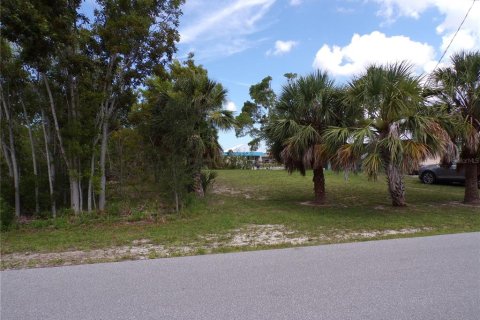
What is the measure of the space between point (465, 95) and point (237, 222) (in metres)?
8.65

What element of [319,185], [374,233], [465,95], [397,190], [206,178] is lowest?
[374,233]

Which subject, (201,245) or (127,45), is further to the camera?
(127,45)

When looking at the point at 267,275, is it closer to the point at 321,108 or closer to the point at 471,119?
the point at 321,108

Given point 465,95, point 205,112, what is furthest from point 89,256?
point 465,95

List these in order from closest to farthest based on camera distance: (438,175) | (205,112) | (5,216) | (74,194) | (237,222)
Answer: (5,216), (237,222), (74,194), (205,112), (438,175)

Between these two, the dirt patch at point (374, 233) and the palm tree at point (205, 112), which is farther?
the palm tree at point (205, 112)

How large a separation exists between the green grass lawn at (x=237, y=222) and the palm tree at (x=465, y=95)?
6.82 ft

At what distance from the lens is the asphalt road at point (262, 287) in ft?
12.5

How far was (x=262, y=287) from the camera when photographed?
179 inches

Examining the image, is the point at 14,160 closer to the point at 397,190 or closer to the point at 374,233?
the point at 374,233

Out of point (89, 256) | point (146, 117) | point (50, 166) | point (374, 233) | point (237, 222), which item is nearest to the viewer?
point (89, 256)

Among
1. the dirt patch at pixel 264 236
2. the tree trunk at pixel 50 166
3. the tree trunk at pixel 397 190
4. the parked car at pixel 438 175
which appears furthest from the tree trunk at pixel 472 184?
the tree trunk at pixel 50 166

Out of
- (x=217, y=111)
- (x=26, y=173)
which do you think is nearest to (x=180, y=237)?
(x=26, y=173)

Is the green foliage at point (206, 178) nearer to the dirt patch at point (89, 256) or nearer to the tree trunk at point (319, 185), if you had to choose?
the tree trunk at point (319, 185)
